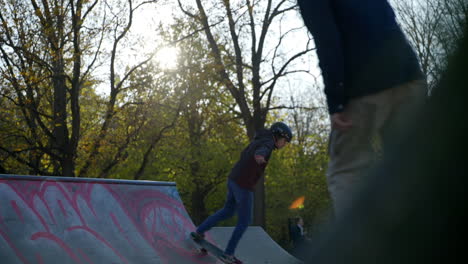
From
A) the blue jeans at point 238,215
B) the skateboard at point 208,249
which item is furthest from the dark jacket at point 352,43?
the skateboard at point 208,249

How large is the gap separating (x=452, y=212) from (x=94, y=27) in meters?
15.3

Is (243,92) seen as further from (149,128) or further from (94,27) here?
(94,27)

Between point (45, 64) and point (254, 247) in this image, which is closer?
point (254, 247)

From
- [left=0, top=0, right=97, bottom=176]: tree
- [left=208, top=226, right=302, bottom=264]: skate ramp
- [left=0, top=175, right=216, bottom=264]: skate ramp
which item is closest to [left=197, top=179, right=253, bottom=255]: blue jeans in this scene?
[left=0, top=175, right=216, bottom=264]: skate ramp

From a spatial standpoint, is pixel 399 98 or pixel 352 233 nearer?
pixel 352 233

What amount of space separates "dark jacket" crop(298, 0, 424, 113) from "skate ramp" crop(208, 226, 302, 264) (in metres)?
5.36

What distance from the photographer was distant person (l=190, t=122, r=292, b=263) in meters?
5.96

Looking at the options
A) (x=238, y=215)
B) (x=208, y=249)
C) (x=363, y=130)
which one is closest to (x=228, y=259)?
(x=208, y=249)

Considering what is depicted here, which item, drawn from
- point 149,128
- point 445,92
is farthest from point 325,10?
point 149,128

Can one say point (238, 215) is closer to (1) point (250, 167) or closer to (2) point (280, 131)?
(1) point (250, 167)

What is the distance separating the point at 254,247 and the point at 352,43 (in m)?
6.24

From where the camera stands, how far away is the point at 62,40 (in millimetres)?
13758

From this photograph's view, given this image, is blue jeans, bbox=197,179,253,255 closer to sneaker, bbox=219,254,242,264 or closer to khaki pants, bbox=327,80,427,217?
sneaker, bbox=219,254,242,264

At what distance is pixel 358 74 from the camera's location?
1.80 metres
